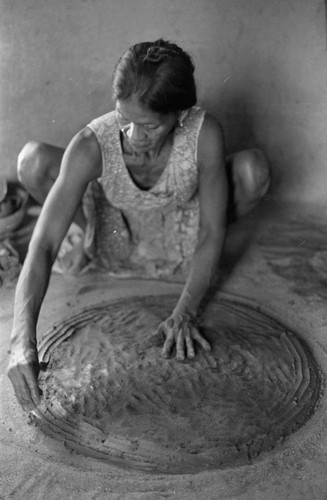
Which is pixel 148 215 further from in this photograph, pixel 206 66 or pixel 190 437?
pixel 190 437

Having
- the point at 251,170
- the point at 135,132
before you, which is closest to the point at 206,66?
the point at 251,170

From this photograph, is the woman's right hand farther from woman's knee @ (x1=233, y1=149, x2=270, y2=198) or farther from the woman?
woman's knee @ (x1=233, y1=149, x2=270, y2=198)

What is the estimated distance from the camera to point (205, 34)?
3139mm

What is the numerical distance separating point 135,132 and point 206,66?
3.64ft

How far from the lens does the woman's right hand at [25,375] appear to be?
72.5 inches

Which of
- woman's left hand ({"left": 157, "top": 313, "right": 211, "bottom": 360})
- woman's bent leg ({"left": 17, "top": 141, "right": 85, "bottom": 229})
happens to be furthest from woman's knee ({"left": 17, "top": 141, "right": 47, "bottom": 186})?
woman's left hand ({"left": 157, "top": 313, "right": 211, "bottom": 360})

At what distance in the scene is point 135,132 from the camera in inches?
88.7

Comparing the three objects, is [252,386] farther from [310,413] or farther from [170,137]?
[170,137]

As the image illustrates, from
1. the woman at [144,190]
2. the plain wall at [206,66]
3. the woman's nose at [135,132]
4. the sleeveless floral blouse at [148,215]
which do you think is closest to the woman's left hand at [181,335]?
the woman at [144,190]

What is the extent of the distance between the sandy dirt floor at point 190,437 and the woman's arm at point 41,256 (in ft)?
0.63

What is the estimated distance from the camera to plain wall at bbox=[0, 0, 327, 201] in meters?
A: 3.10

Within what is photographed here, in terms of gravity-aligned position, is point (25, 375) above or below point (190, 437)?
above

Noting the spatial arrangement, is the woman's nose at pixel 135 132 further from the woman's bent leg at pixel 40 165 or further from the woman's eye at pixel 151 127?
the woman's bent leg at pixel 40 165

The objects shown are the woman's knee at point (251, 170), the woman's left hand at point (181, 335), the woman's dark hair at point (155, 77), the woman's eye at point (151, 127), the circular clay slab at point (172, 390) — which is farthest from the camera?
the woman's knee at point (251, 170)
